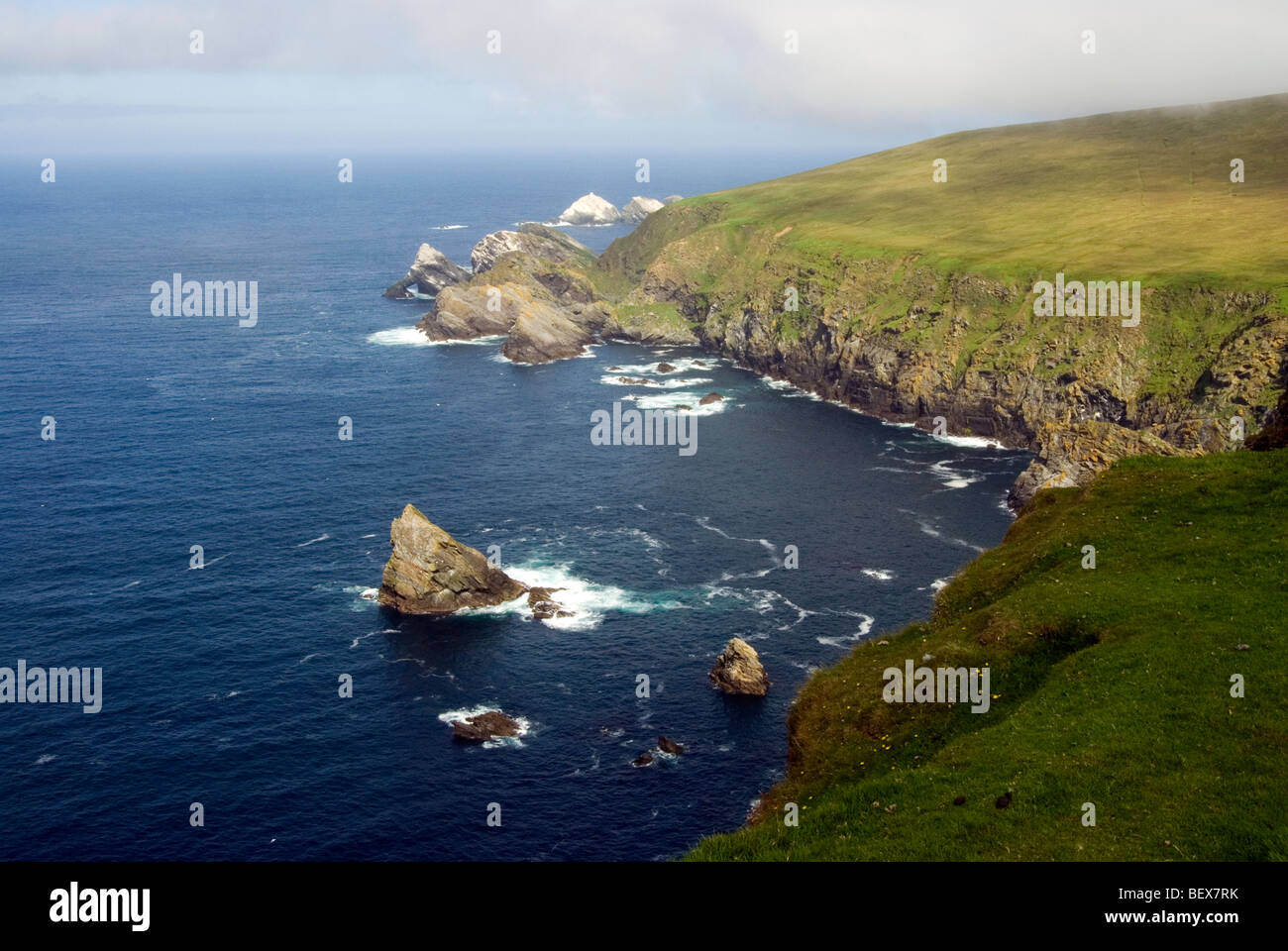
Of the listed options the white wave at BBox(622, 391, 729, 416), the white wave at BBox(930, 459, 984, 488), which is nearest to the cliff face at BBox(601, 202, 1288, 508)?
the white wave at BBox(930, 459, 984, 488)

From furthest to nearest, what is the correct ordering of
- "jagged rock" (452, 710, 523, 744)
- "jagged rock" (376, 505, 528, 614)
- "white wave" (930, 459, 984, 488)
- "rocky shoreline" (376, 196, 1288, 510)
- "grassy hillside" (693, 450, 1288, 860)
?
"white wave" (930, 459, 984, 488) < "rocky shoreline" (376, 196, 1288, 510) < "jagged rock" (376, 505, 528, 614) < "jagged rock" (452, 710, 523, 744) < "grassy hillside" (693, 450, 1288, 860)

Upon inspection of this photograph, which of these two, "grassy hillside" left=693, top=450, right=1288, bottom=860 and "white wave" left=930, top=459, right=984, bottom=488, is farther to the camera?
"white wave" left=930, top=459, right=984, bottom=488

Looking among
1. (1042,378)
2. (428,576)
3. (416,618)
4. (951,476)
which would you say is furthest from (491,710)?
(1042,378)

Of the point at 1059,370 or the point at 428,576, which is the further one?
the point at 1059,370

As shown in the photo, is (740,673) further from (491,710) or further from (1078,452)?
(1078,452)

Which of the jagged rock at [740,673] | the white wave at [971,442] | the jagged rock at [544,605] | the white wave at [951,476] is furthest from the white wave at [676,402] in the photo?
the jagged rock at [740,673]

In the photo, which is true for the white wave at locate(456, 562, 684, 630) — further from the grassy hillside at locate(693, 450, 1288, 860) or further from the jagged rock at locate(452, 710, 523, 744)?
the grassy hillside at locate(693, 450, 1288, 860)

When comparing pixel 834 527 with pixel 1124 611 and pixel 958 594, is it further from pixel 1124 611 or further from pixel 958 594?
pixel 1124 611
